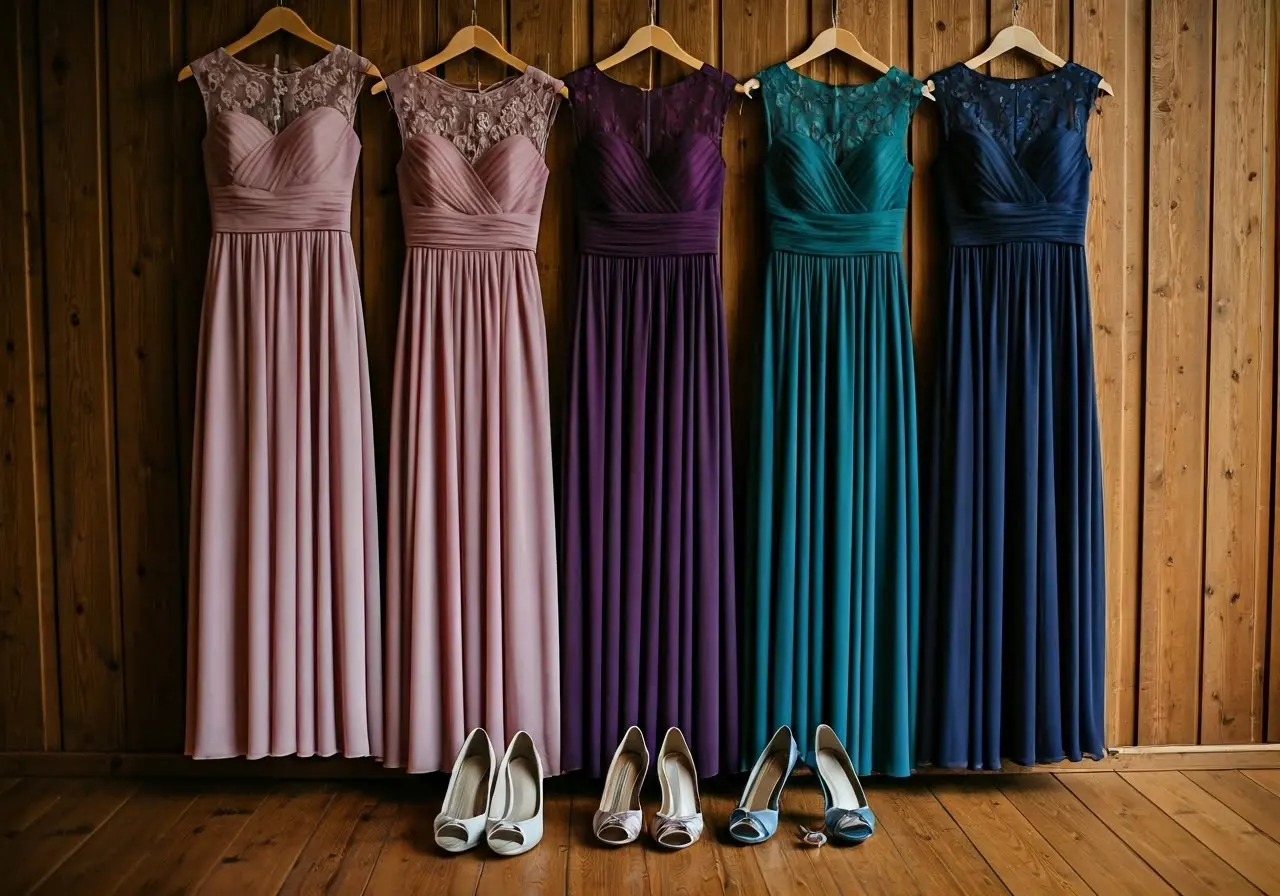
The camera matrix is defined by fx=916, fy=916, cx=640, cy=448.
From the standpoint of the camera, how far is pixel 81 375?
2367 mm

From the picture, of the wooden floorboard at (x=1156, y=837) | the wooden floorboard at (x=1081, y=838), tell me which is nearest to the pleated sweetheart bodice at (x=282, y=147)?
the wooden floorboard at (x=1081, y=838)

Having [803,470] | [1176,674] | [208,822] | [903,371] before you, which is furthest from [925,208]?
[208,822]

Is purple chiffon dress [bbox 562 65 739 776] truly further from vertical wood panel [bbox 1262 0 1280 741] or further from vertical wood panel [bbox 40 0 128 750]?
vertical wood panel [bbox 1262 0 1280 741]

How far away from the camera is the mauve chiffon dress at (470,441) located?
221 cm

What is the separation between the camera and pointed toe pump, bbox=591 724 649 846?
6.70ft

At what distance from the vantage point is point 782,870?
194 cm

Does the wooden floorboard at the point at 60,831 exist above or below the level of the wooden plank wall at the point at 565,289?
below

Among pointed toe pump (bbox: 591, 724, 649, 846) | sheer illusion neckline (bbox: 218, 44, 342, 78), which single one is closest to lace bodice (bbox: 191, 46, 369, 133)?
sheer illusion neckline (bbox: 218, 44, 342, 78)

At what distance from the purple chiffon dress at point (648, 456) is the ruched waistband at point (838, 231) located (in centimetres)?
18

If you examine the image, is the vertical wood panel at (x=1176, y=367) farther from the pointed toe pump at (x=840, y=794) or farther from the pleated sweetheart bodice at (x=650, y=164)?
the pleated sweetheart bodice at (x=650, y=164)

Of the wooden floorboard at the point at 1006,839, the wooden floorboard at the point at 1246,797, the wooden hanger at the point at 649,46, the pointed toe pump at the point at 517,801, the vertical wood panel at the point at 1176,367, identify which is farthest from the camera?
the vertical wood panel at the point at 1176,367

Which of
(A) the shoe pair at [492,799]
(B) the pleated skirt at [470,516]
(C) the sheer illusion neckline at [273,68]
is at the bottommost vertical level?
(A) the shoe pair at [492,799]

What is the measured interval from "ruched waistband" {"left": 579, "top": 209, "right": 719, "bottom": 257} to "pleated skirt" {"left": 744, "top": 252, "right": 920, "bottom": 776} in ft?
0.62

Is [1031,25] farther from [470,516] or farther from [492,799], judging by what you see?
[492,799]
